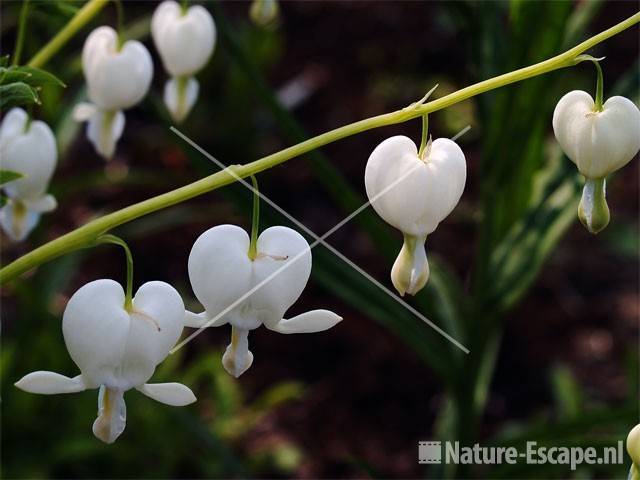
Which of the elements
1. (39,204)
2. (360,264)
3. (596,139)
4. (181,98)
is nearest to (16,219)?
(39,204)

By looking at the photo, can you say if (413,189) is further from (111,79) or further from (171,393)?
(111,79)

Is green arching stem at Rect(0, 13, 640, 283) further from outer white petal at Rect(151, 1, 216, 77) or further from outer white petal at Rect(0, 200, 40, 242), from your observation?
outer white petal at Rect(151, 1, 216, 77)

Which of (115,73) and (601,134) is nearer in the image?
(601,134)

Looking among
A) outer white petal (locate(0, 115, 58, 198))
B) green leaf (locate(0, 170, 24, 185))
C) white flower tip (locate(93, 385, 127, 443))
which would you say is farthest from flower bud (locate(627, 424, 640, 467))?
outer white petal (locate(0, 115, 58, 198))

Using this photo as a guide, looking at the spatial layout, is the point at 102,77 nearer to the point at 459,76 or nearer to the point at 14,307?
the point at 14,307

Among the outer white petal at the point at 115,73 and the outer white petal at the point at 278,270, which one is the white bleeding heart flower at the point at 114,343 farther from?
the outer white petal at the point at 115,73

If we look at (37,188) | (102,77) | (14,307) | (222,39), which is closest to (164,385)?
(37,188)

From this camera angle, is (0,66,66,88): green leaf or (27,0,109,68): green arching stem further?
(27,0,109,68): green arching stem
